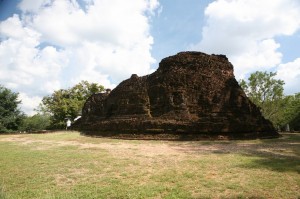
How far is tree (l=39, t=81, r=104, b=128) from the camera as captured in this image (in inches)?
1480

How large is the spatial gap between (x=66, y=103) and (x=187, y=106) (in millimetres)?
24239

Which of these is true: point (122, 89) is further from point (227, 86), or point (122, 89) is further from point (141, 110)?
point (227, 86)

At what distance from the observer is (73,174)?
25.0 feet

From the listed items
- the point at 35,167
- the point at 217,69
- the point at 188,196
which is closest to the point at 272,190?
the point at 188,196

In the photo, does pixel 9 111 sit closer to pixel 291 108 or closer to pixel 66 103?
pixel 66 103

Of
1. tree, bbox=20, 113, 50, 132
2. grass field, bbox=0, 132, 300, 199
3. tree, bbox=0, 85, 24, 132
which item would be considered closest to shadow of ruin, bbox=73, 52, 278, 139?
grass field, bbox=0, 132, 300, 199

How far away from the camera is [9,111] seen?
3203cm

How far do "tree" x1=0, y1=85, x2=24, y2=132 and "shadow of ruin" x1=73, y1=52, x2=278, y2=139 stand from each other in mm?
14696

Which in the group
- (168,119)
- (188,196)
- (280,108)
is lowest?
(188,196)

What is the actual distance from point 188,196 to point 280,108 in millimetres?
32068

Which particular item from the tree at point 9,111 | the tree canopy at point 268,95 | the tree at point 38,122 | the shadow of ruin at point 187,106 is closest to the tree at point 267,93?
the tree canopy at point 268,95

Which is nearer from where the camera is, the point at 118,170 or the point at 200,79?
the point at 118,170

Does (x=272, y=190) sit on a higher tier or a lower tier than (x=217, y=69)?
lower

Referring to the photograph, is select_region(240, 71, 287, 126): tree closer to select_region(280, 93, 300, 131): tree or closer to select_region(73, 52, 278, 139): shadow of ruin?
select_region(280, 93, 300, 131): tree
